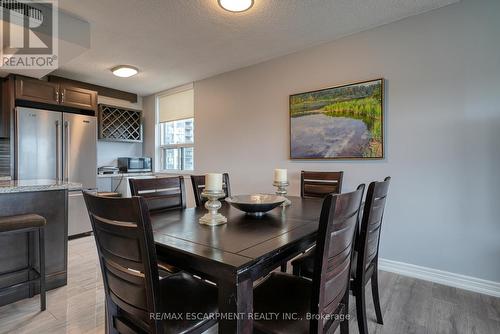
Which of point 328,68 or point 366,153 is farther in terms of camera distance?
point 328,68

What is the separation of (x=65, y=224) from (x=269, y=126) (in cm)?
243

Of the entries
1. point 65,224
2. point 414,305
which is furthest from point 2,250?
point 414,305

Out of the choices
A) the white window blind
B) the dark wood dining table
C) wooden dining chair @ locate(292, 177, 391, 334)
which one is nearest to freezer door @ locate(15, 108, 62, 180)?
the white window blind

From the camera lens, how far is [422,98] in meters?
2.42

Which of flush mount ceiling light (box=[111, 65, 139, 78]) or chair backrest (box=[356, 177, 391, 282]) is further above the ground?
flush mount ceiling light (box=[111, 65, 139, 78])

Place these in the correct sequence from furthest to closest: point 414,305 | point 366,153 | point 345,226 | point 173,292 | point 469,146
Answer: point 366,153
point 469,146
point 414,305
point 173,292
point 345,226

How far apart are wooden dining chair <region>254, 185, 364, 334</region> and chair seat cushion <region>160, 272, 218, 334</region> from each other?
207 mm

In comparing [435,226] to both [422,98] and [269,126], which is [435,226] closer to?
[422,98]

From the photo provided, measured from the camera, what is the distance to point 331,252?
3.27ft

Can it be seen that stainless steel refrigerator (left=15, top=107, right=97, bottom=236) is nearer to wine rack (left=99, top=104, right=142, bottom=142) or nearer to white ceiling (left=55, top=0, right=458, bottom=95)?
wine rack (left=99, top=104, right=142, bottom=142)

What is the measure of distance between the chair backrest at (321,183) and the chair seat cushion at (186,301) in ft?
5.14

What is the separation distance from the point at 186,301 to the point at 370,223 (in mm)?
985

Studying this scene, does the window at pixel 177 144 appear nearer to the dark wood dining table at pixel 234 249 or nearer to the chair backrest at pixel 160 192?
the chair backrest at pixel 160 192

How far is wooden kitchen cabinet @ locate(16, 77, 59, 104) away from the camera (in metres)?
3.40
